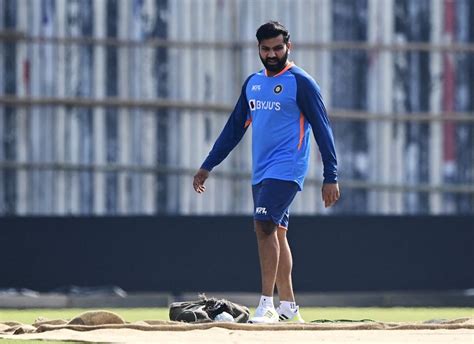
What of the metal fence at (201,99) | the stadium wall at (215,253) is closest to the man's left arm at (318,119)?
the stadium wall at (215,253)

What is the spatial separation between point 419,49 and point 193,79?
2658 millimetres

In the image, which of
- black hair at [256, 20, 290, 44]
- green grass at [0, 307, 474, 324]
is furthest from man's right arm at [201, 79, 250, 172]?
green grass at [0, 307, 474, 324]

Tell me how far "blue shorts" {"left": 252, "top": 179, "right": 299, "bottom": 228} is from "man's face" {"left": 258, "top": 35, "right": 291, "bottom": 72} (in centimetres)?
71

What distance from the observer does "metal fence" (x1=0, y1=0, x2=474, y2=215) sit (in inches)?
765

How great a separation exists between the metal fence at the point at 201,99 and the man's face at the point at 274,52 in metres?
9.19

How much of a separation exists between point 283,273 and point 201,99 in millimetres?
9283

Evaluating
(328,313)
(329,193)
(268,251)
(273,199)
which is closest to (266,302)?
(268,251)

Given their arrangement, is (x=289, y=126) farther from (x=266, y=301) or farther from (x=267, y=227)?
(x=266, y=301)

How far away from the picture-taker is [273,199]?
1027 centimetres

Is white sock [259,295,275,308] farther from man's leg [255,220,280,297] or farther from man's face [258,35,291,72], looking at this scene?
man's face [258,35,291,72]

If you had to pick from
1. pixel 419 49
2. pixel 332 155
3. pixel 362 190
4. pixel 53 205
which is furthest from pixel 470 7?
pixel 332 155

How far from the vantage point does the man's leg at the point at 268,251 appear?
1016 centimetres

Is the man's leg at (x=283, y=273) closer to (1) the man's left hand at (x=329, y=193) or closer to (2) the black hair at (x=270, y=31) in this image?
(1) the man's left hand at (x=329, y=193)

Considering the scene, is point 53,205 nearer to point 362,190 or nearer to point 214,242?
point 214,242
